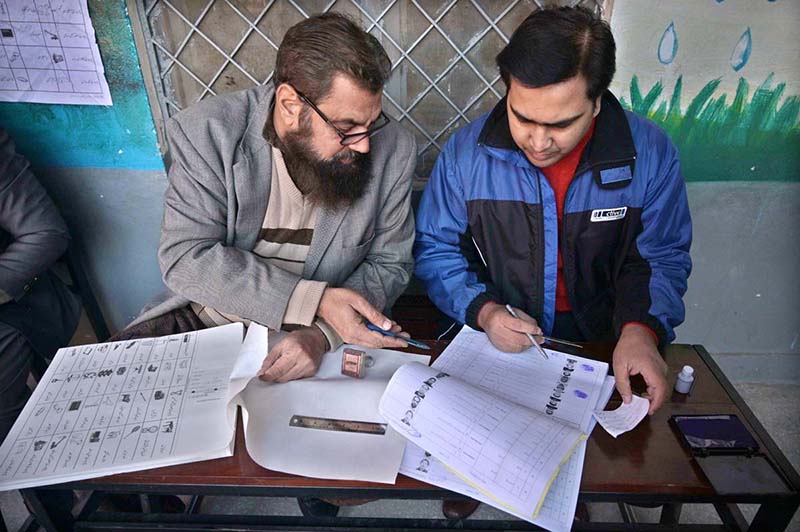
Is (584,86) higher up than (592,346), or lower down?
higher up

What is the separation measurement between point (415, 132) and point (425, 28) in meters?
0.41

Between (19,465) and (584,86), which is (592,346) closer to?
(584,86)

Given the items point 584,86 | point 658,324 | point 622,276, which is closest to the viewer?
point 584,86

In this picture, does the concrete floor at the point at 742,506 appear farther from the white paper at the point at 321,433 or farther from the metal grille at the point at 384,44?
the metal grille at the point at 384,44

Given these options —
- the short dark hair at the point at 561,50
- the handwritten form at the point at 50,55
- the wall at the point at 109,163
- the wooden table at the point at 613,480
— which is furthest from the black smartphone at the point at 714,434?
the handwritten form at the point at 50,55

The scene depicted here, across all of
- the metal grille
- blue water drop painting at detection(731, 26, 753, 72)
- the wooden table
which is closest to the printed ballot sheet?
the wooden table

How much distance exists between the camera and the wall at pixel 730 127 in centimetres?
195

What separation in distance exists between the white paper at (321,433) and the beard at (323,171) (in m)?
0.61

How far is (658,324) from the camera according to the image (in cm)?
146

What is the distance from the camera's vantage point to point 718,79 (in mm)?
2031

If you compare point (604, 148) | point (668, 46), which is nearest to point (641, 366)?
point (604, 148)

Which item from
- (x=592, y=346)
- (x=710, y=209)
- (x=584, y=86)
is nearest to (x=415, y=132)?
(x=584, y=86)

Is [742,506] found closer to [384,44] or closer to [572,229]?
[572,229]

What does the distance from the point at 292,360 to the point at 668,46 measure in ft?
5.99
